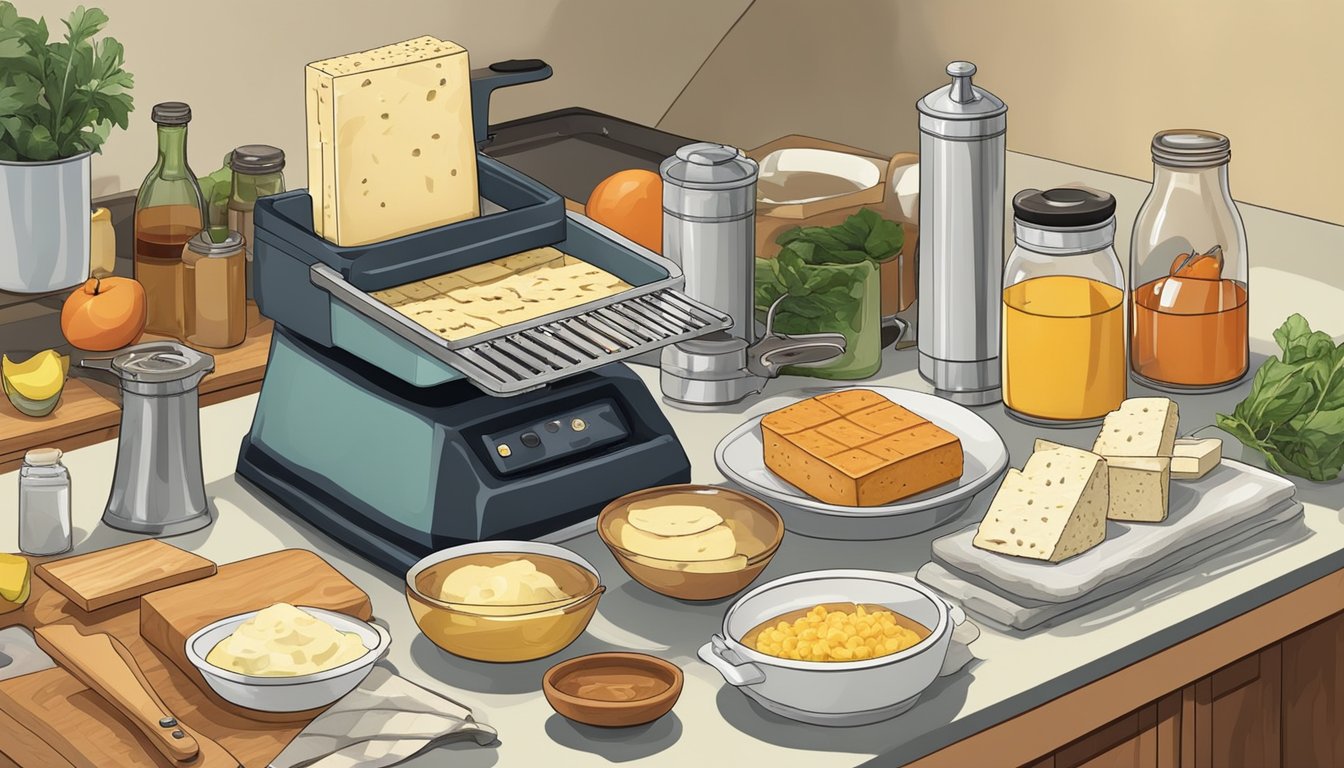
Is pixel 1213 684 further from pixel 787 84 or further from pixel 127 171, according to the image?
pixel 787 84

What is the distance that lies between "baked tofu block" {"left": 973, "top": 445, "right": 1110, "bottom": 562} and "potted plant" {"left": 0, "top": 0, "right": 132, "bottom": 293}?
1400 mm

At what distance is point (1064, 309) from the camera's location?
5.86ft

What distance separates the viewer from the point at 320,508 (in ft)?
5.29

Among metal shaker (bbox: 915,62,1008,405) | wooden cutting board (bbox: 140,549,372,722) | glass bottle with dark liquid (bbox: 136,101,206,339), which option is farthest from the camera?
glass bottle with dark liquid (bbox: 136,101,206,339)

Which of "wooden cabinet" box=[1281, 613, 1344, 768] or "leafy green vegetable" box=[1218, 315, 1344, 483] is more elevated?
"leafy green vegetable" box=[1218, 315, 1344, 483]

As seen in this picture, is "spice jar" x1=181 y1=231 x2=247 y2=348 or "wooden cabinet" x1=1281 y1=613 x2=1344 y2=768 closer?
"wooden cabinet" x1=1281 y1=613 x2=1344 y2=768

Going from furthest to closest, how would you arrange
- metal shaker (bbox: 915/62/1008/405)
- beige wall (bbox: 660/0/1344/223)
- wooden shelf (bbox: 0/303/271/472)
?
beige wall (bbox: 660/0/1344/223) → wooden shelf (bbox: 0/303/271/472) → metal shaker (bbox: 915/62/1008/405)

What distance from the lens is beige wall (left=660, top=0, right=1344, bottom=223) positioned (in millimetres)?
2979

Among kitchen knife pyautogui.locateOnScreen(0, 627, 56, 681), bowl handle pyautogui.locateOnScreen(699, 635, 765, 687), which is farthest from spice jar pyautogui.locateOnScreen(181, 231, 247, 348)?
bowl handle pyautogui.locateOnScreen(699, 635, 765, 687)

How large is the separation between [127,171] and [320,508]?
1.65m

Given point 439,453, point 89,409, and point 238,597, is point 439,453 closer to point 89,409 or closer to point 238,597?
point 238,597

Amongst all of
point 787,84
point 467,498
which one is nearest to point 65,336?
point 467,498

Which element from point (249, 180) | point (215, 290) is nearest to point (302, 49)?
point (249, 180)

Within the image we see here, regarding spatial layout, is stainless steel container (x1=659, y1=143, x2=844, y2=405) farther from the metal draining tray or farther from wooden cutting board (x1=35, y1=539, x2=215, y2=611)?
wooden cutting board (x1=35, y1=539, x2=215, y2=611)
